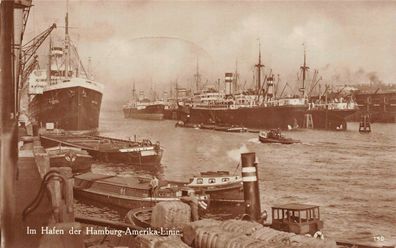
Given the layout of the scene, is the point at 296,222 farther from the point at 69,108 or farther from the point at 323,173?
the point at 69,108

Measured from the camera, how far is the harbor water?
58.6 ft

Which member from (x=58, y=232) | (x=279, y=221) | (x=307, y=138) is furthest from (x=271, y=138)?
(x=58, y=232)

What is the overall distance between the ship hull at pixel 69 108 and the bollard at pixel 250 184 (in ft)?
96.4

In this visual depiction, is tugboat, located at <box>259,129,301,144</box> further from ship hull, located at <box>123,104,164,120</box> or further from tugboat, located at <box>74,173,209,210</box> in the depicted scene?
ship hull, located at <box>123,104,164,120</box>

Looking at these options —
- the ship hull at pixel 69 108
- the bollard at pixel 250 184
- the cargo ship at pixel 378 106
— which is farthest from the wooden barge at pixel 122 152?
the cargo ship at pixel 378 106

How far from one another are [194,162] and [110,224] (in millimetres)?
22451

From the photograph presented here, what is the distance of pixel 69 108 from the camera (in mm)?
37812

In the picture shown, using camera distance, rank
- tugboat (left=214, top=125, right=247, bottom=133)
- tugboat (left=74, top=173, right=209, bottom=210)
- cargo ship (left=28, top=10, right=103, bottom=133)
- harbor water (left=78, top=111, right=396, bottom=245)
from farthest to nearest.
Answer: tugboat (left=214, top=125, right=247, bottom=133) → cargo ship (left=28, top=10, right=103, bottom=133) → harbor water (left=78, top=111, right=396, bottom=245) → tugboat (left=74, top=173, right=209, bottom=210)

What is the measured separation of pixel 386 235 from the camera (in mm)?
15992

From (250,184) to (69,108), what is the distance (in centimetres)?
3111

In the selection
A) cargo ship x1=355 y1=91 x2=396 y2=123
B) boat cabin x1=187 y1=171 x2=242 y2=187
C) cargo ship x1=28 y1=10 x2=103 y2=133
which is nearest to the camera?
boat cabin x1=187 y1=171 x2=242 y2=187

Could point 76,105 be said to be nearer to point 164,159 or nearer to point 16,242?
point 164,159

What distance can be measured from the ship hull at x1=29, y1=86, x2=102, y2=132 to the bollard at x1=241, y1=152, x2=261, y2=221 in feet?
96.4

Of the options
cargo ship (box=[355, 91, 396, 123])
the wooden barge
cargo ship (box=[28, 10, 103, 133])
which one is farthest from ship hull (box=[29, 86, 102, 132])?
cargo ship (box=[355, 91, 396, 123])
